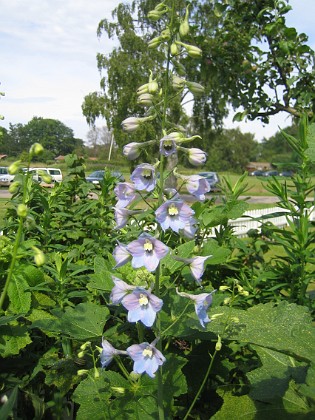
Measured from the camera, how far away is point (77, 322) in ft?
6.39

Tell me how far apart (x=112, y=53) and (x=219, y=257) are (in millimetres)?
28218

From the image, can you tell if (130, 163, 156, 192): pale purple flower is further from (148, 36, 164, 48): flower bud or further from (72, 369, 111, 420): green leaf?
(72, 369, 111, 420): green leaf

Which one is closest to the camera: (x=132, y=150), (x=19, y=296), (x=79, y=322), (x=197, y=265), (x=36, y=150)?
(x=36, y=150)

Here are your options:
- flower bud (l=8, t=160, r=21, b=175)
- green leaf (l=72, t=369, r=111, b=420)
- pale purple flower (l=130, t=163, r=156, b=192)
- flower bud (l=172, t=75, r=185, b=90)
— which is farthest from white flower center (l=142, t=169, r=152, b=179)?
green leaf (l=72, t=369, r=111, b=420)

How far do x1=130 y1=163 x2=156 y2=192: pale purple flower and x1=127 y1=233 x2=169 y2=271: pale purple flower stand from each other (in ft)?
0.63

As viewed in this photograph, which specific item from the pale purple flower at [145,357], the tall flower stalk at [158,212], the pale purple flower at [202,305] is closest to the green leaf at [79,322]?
the tall flower stalk at [158,212]

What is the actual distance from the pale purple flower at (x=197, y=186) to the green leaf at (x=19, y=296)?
102 cm

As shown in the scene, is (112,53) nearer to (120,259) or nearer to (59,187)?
(59,187)

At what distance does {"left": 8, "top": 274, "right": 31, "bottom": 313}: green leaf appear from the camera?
7.25 ft

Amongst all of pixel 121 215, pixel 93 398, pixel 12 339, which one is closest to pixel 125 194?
pixel 121 215

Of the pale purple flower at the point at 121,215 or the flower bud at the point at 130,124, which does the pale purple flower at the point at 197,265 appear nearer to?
the pale purple flower at the point at 121,215

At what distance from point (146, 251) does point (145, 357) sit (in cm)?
33

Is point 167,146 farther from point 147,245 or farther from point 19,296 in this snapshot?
A: point 19,296

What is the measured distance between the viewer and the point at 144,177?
5.42 ft
